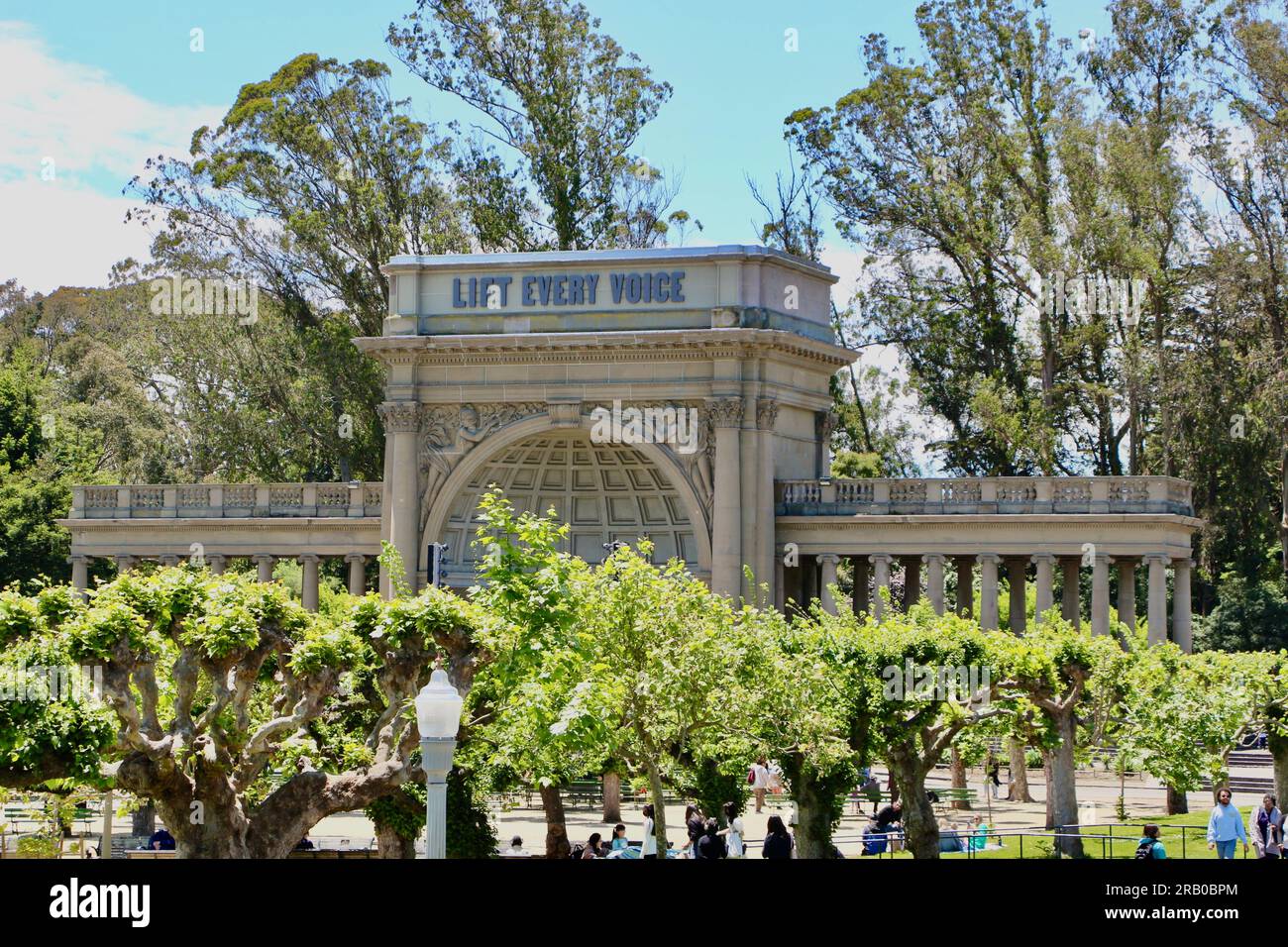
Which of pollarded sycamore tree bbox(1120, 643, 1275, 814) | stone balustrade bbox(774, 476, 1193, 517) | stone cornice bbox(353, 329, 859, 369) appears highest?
stone cornice bbox(353, 329, 859, 369)

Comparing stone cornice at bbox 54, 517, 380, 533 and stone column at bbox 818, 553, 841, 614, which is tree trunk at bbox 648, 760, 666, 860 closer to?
stone column at bbox 818, 553, 841, 614

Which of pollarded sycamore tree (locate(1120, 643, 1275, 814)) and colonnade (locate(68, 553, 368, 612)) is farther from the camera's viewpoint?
colonnade (locate(68, 553, 368, 612))

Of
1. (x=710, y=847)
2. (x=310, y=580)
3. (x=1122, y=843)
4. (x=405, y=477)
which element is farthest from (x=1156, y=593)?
(x=710, y=847)

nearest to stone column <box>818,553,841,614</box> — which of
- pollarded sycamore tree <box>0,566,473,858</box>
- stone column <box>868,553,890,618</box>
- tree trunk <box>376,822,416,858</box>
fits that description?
stone column <box>868,553,890,618</box>

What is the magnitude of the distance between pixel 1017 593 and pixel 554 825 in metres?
28.2

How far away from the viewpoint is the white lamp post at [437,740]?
922 inches

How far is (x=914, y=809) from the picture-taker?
39969 mm

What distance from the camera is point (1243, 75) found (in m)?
74.1

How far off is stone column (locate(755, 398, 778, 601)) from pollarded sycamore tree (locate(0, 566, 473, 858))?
95.5ft

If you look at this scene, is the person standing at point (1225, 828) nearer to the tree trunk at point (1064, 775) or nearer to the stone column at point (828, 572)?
the tree trunk at point (1064, 775)

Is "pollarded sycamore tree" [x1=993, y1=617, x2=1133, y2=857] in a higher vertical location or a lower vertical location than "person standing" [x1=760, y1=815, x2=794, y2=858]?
higher

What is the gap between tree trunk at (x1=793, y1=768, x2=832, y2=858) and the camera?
4016cm

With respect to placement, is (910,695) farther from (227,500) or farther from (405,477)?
(227,500)
